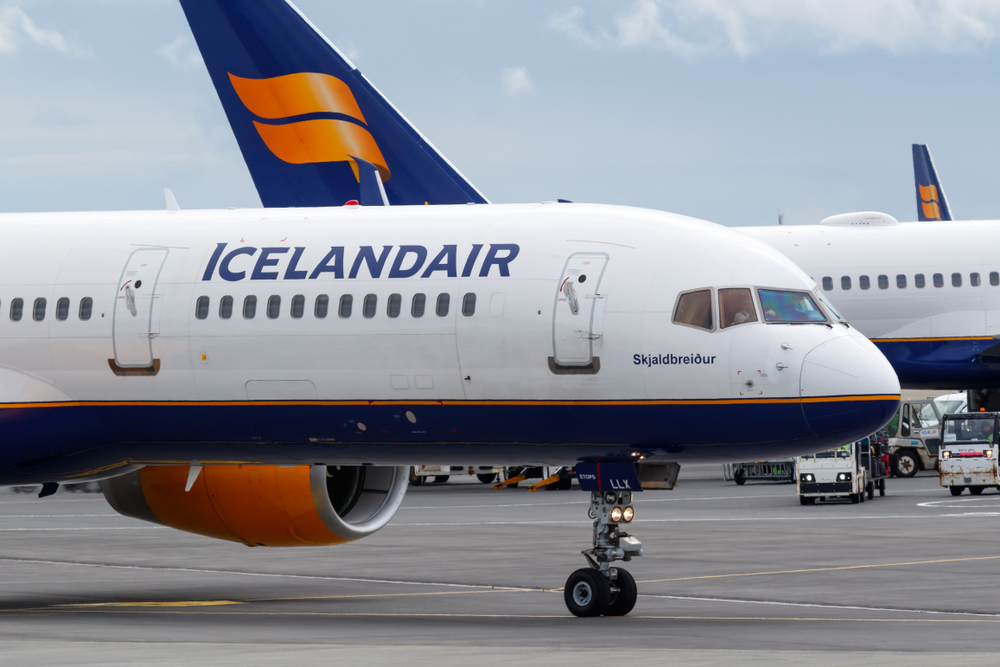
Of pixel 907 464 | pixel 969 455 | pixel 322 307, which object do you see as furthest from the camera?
pixel 907 464

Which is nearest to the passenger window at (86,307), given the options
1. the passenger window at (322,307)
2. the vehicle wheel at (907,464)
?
→ the passenger window at (322,307)

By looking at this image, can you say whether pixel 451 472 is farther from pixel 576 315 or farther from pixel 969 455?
pixel 576 315

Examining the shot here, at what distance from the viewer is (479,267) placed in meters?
20.5

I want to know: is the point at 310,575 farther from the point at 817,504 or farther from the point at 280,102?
the point at 817,504

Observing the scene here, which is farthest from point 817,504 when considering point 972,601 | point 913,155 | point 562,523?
point 913,155

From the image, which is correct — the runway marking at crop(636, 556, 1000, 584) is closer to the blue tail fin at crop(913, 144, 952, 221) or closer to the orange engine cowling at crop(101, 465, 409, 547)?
the orange engine cowling at crop(101, 465, 409, 547)

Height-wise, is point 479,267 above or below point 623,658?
above

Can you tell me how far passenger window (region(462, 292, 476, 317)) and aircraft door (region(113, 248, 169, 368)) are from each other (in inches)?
173

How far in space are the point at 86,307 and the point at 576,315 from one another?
22.8 feet

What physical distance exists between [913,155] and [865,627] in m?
71.1

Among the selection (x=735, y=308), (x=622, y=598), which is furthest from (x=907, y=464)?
(x=735, y=308)

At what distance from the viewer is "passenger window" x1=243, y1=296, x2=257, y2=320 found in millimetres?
21344

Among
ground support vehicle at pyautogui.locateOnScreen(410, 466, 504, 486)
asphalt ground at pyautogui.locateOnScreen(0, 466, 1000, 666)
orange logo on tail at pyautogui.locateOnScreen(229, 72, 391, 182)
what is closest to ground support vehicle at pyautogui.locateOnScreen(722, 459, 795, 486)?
ground support vehicle at pyautogui.locateOnScreen(410, 466, 504, 486)

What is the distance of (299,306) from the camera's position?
21188mm
